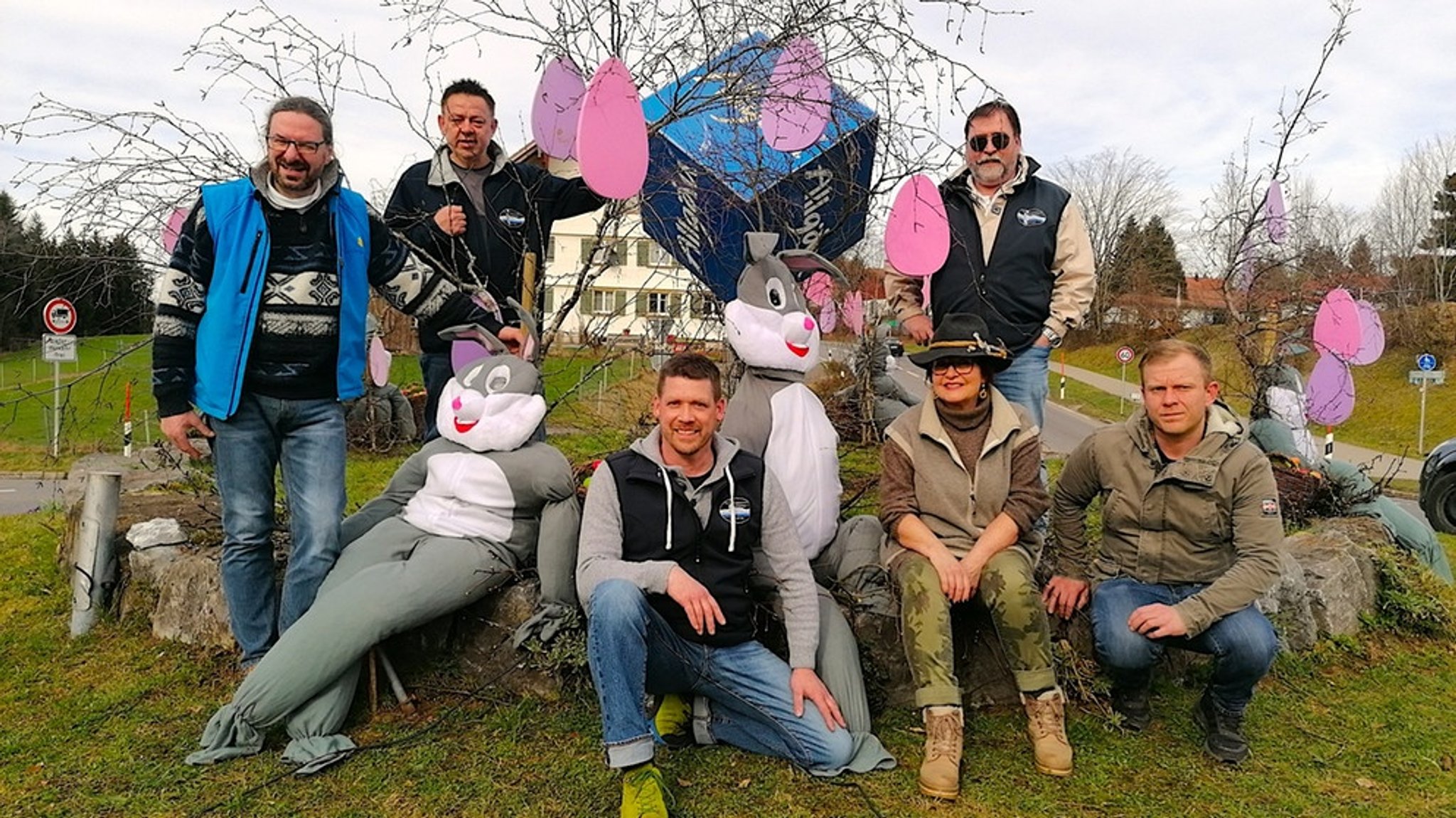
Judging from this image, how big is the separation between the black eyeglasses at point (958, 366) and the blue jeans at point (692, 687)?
102 centimetres

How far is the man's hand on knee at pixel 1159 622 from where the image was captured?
8.57ft

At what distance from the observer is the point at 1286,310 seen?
6.24 metres

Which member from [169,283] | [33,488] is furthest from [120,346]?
[33,488]

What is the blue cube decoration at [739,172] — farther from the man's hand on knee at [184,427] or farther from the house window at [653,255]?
the man's hand on knee at [184,427]

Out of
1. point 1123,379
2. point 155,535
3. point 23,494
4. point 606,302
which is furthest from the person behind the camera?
point 1123,379

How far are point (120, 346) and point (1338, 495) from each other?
5.79 metres

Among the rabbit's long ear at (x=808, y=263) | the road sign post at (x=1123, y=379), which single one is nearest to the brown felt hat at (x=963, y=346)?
the rabbit's long ear at (x=808, y=263)

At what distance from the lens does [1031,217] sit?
3.43 metres

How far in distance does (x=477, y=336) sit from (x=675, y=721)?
→ 153cm

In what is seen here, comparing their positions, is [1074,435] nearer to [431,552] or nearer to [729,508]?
[729,508]

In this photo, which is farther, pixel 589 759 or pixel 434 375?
pixel 434 375

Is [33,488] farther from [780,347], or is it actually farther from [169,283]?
[780,347]

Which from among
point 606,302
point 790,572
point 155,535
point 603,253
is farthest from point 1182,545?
point 155,535

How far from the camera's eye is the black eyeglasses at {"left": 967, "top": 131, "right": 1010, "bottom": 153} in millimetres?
3373
